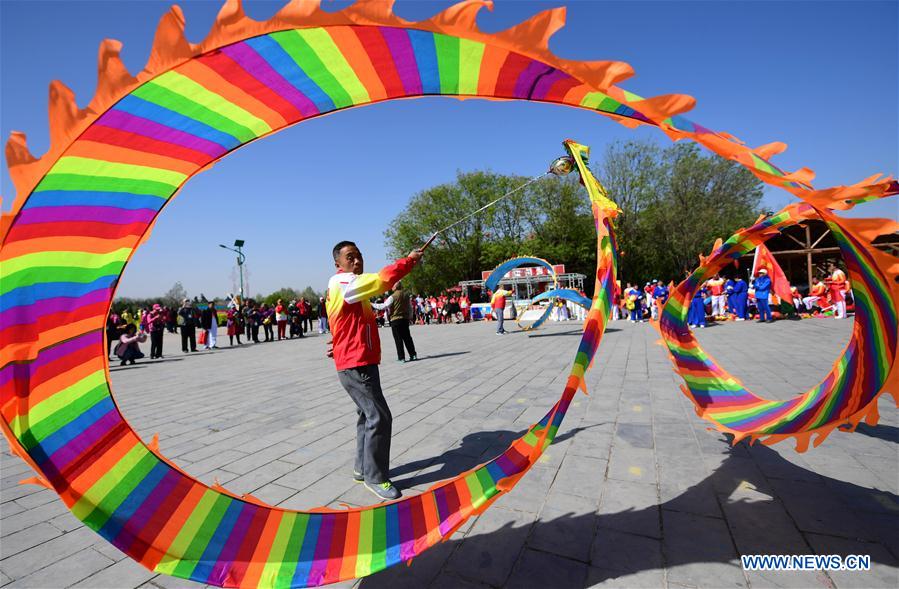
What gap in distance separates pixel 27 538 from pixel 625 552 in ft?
13.6

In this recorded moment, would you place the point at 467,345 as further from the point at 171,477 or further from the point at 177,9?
the point at 177,9

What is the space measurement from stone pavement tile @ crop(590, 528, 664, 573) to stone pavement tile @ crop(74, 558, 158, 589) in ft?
8.85

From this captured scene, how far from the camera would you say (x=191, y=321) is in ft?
53.9

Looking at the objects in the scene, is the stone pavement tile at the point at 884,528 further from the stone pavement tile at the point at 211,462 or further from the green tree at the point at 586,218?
the green tree at the point at 586,218

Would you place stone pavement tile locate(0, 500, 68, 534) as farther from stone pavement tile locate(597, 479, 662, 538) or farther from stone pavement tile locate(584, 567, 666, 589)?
stone pavement tile locate(597, 479, 662, 538)

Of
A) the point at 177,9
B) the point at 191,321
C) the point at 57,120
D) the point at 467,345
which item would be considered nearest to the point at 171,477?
the point at 57,120

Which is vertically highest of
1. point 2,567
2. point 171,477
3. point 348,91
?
point 348,91

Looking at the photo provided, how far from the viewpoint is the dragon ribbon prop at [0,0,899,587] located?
5.78ft

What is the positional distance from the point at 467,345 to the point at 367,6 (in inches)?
462

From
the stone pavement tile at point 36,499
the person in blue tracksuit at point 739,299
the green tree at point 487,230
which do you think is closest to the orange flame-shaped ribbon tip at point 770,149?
the stone pavement tile at point 36,499

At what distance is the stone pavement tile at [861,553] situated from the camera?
7.11ft

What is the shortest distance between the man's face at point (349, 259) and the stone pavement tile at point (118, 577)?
7.95 feet

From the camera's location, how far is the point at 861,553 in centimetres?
240

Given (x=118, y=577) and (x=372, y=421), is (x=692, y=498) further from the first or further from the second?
(x=118, y=577)
